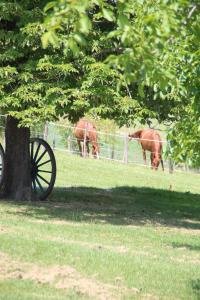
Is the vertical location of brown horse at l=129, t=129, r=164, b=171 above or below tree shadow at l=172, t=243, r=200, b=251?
above

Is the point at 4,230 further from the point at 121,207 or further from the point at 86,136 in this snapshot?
the point at 86,136

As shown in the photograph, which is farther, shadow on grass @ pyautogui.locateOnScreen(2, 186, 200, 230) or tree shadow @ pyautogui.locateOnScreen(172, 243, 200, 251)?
shadow on grass @ pyautogui.locateOnScreen(2, 186, 200, 230)

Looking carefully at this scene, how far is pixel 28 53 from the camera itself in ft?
44.5

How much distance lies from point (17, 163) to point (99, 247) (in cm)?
622

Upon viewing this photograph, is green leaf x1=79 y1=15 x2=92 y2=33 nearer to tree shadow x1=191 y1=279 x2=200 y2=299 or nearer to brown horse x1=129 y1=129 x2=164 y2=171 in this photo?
tree shadow x1=191 y1=279 x2=200 y2=299

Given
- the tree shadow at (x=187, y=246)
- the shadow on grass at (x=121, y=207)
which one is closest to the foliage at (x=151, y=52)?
the tree shadow at (x=187, y=246)

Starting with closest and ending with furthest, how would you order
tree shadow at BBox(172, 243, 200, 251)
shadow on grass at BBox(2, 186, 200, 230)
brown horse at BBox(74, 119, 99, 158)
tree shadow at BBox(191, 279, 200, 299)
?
tree shadow at BBox(191, 279, 200, 299) < tree shadow at BBox(172, 243, 200, 251) < shadow on grass at BBox(2, 186, 200, 230) < brown horse at BBox(74, 119, 99, 158)

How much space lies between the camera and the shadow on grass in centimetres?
1396

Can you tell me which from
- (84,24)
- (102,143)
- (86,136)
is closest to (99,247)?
(84,24)

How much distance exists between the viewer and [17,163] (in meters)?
15.8

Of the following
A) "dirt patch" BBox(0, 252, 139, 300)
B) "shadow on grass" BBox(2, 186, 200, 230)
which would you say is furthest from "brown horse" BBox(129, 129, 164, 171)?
"dirt patch" BBox(0, 252, 139, 300)

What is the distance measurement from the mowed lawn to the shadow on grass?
0.09 feet

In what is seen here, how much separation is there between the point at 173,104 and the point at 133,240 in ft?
13.4

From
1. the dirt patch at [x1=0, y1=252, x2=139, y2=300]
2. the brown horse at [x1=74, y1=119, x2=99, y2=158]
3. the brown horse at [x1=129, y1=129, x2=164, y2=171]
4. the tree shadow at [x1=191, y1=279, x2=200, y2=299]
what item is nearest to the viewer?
the dirt patch at [x1=0, y1=252, x2=139, y2=300]
